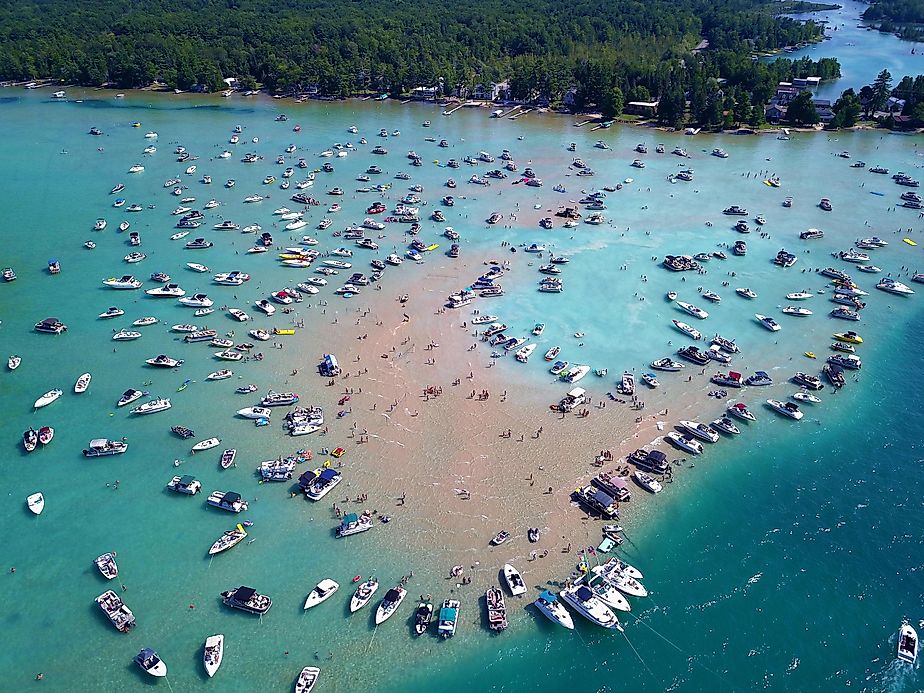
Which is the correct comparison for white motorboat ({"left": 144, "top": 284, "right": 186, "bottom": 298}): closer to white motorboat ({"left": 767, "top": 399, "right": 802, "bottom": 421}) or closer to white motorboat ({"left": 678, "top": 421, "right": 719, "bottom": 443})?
white motorboat ({"left": 678, "top": 421, "right": 719, "bottom": 443})

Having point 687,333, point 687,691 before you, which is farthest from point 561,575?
point 687,333

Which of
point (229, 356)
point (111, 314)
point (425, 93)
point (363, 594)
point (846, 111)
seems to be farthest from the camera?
point (425, 93)

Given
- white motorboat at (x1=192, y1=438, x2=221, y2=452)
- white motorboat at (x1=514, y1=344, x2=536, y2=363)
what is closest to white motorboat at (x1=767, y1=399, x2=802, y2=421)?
white motorboat at (x1=514, y1=344, x2=536, y2=363)

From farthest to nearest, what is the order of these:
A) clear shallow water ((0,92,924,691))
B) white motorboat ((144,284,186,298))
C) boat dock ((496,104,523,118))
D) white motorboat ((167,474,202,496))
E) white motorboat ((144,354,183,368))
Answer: boat dock ((496,104,523,118)) → white motorboat ((144,284,186,298)) → white motorboat ((144,354,183,368)) → white motorboat ((167,474,202,496)) → clear shallow water ((0,92,924,691))

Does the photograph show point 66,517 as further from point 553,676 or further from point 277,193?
point 277,193

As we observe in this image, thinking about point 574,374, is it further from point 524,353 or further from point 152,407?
point 152,407

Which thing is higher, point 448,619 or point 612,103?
point 612,103

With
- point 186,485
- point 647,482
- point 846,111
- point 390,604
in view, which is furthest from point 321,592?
point 846,111
